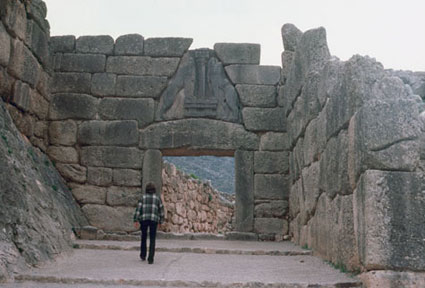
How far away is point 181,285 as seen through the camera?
16.2 ft

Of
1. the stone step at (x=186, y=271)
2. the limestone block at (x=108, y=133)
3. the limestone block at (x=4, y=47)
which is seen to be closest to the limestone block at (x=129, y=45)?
the limestone block at (x=108, y=133)

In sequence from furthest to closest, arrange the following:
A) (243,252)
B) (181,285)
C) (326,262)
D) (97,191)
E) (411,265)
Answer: (97,191) < (243,252) < (326,262) < (181,285) < (411,265)

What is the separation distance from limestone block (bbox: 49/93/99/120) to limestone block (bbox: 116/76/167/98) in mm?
567

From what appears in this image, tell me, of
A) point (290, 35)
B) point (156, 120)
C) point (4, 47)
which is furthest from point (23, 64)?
point (290, 35)

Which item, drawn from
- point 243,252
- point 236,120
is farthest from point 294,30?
point 243,252

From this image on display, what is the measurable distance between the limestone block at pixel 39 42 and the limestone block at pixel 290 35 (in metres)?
4.44

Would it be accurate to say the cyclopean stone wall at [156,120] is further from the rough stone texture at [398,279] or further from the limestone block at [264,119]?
the rough stone texture at [398,279]

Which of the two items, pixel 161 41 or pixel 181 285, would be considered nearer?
pixel 181 285

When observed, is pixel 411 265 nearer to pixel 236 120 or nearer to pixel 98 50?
pixel 236 120

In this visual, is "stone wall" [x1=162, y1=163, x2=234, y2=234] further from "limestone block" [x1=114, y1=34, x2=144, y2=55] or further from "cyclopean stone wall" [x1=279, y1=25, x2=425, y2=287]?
"cyclopean stone wall" [x1=279, y1=25, x2=425, y2=287]

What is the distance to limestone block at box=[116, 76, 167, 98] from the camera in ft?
32.9

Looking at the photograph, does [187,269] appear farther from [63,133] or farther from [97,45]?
[97,45]

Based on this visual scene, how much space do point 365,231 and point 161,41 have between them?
6.63 m

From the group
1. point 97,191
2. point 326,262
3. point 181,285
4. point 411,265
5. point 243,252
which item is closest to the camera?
point 411,265
